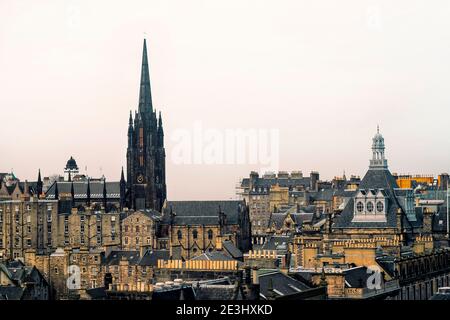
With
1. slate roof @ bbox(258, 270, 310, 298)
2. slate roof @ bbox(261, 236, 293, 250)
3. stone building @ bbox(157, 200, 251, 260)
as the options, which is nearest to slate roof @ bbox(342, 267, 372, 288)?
slate roof @ bbox(258, 270, 310, 298)

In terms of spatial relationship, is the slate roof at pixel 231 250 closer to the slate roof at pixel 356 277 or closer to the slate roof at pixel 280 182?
the slate roof at pixel 356 277

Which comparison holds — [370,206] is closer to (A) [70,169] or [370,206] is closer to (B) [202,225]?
(B) [202,225]

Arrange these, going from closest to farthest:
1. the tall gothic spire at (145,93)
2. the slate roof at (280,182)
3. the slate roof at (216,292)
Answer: the slate roof at (216,292) → the tall gothic spire at (145,93) → the slate roof at (280,182)

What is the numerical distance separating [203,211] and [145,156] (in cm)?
1541

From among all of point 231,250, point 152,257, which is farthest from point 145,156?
point 152,257

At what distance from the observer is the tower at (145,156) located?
106188mm

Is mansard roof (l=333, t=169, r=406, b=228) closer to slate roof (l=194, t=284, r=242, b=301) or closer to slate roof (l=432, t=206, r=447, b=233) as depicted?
slate roof (l=432, t=206, r=447, b=233)

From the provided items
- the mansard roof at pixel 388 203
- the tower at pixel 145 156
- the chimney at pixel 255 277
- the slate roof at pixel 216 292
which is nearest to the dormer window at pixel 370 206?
the mansard roof at pixel 388 203

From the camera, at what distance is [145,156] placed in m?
106

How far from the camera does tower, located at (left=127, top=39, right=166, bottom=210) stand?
106m

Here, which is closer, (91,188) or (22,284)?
(22,284)

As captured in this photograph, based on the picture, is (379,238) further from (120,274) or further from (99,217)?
(99,217)

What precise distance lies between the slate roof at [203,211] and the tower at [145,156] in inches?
503
